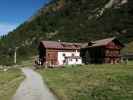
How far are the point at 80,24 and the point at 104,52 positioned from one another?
3146 inches

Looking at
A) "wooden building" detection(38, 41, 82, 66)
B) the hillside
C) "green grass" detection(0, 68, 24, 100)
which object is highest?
the hillside

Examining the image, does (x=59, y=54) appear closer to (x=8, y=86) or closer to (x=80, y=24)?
(x=8, y=86)

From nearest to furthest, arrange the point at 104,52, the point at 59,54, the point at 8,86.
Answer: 1. the point at 8,86
2. the point at 104,52
3. the point at 59,54

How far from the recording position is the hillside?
406 ft

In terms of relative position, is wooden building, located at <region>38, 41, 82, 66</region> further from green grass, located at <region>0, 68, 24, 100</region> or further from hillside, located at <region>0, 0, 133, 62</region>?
green grass, located at <region>0, 68, 24, 100</region>

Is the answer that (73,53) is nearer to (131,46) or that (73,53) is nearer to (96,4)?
(131,46)

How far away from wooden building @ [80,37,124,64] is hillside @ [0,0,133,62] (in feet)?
93.2

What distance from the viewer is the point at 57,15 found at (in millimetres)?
183875

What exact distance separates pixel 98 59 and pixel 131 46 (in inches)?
888

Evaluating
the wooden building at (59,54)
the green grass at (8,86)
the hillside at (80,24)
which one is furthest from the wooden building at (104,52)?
the green grass at (8,86)

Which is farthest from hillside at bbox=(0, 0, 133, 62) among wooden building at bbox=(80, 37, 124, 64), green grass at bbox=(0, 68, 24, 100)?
green grass at bbox=(0, 68, 24, 100)

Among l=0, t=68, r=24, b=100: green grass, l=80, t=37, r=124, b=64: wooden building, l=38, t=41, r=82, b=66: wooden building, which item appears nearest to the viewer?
l=0, t=68, r=24, b=100: green grass

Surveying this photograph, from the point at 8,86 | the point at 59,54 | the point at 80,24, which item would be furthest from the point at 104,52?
the point at 80,24

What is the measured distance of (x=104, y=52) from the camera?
71.4 meters
